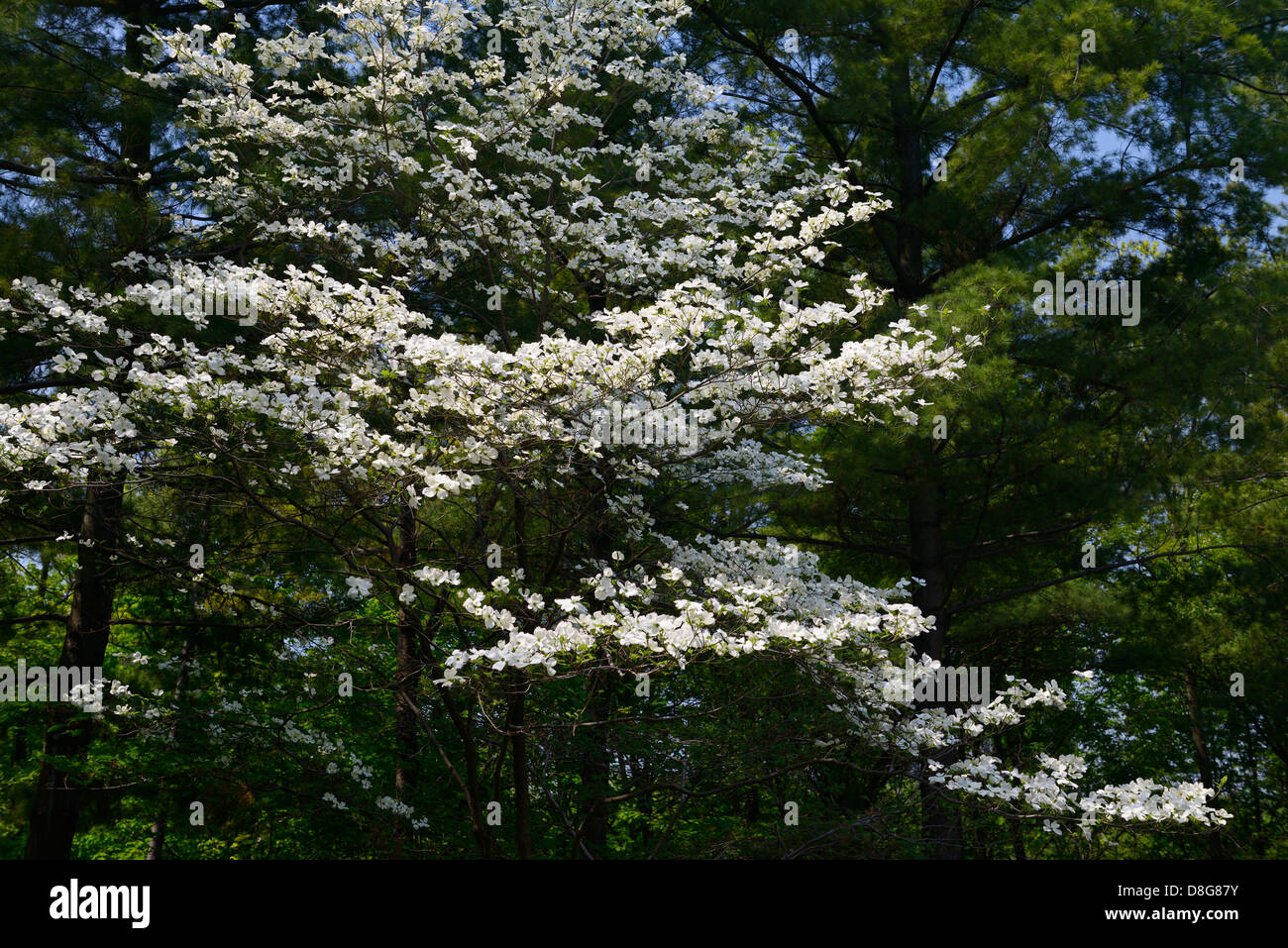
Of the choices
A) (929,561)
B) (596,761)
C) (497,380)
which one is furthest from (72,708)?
(929,561)

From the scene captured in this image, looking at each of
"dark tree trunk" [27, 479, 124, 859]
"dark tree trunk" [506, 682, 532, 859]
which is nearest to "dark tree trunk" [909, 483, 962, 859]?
"dark tree trunk" [506, 682, 532, 859]

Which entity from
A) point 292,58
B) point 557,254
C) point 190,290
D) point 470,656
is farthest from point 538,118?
point 470,656

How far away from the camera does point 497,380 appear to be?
5477 millimetres

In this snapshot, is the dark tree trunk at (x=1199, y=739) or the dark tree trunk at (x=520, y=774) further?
the dark tree trunk at (x=1199, y=739)

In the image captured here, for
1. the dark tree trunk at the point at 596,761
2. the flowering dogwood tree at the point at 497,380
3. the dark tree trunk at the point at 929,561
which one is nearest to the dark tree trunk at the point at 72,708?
the flowering dogwood tree at the point at 497,380

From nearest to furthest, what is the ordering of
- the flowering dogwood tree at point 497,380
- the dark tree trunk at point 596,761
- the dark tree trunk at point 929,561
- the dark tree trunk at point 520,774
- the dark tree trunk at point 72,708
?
the flowering dogwood tree at point 497,380 → the dark tree trunk at point 520,774 → the dark tree trunk at point 596,761 → the dark tree trunk at point 72,708 → the dark tree trunk at point 929,561

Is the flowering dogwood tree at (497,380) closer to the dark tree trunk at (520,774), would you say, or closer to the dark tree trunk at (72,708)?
the dark tree trunk at (520,774)

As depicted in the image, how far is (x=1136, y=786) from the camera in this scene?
548cm

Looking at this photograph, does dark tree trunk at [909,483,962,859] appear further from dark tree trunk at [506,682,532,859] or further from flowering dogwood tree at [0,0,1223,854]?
dark tree trunk at [506,682,532,859]

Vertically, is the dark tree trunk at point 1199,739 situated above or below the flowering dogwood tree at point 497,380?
below

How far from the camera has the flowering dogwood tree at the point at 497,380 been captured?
17.3 feet
